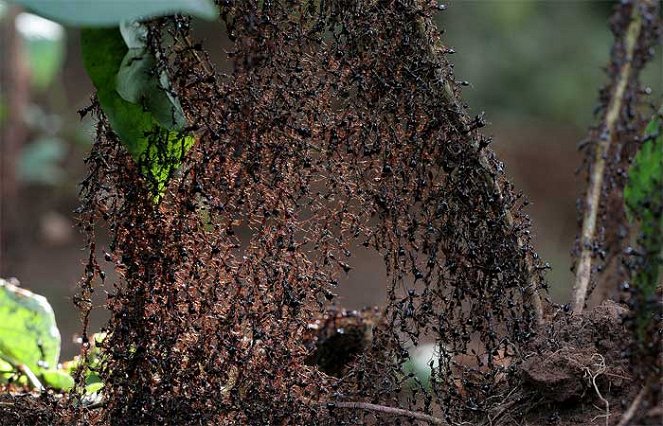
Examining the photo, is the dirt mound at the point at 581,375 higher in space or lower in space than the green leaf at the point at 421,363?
lower

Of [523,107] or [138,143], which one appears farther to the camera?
[523,107]

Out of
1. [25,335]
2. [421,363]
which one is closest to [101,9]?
[25,335]

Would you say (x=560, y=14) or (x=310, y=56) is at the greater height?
(x=560, y=14)

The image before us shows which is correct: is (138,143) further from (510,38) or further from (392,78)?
(510,38)

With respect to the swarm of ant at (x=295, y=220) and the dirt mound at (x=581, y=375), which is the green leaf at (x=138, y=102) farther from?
the dirt mound at (x=581, y=375)

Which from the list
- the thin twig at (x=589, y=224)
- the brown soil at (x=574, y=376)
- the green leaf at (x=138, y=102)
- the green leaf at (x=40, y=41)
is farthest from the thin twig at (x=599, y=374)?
the green leaf at (x=40, y=41)

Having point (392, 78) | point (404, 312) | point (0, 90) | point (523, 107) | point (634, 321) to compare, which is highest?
point (523, 107)

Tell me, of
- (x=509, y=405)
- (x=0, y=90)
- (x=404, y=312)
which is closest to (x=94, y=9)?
(x=404, y=312)

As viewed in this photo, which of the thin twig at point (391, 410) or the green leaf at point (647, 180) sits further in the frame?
the thin twig at point (391, 410)
